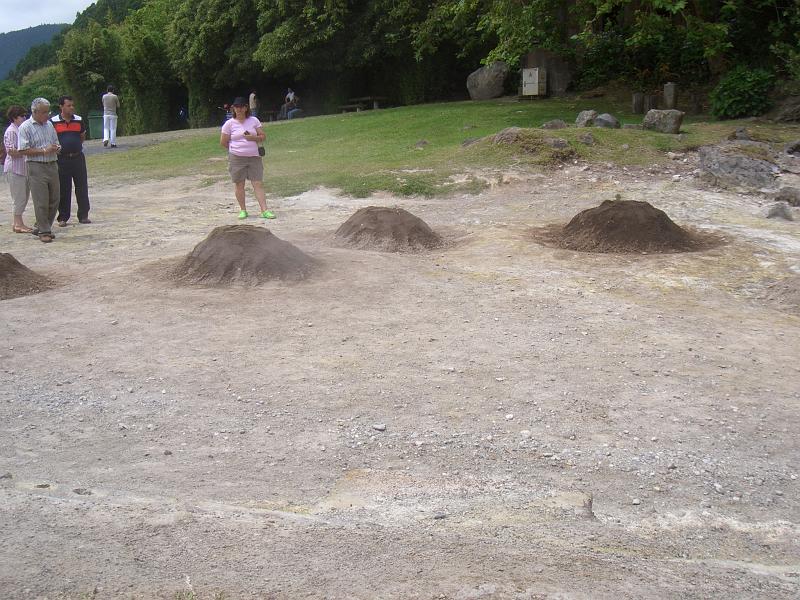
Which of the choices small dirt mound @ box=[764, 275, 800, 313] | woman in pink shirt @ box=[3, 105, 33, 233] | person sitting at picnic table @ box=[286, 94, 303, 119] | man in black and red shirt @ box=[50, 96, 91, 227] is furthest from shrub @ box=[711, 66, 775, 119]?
person sitting at picnic table @ box=[286, 94, 303, 119]

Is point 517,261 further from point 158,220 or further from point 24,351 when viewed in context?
point 158,220

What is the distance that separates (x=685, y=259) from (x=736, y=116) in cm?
1147

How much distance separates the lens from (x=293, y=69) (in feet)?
98.5

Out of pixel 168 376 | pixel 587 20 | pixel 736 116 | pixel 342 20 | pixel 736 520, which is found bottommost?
pixel 736 520

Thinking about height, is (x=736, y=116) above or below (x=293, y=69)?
below

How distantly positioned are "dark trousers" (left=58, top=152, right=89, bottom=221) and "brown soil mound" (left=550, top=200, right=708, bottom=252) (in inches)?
262

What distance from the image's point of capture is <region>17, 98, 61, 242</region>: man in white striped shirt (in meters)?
9.97

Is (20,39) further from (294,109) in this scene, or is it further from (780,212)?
(780,212)

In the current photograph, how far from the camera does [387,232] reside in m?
9.69

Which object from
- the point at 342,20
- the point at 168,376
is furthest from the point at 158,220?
the point at 342,20

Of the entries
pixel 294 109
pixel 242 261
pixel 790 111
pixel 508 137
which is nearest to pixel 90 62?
pixel 294 109

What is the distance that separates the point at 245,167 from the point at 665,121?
337 inches

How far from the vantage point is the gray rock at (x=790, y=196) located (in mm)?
11320

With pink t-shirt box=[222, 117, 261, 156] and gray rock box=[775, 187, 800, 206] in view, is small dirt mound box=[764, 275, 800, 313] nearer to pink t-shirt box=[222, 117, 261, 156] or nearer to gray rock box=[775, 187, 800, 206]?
gray rock box=[775, 187, 800, 206]
